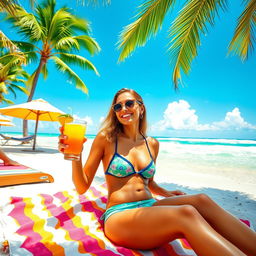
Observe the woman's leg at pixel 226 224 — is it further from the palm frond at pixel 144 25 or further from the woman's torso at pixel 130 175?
the palm frond at pixel 144 25

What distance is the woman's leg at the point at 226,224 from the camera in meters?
1.18

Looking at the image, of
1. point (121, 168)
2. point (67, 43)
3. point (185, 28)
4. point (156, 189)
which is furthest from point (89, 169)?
point (67, 43)

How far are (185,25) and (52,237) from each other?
13.8ft

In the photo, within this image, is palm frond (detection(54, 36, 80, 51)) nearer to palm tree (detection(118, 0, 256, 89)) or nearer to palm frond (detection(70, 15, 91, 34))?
palm frond (detection(70, 15, 91, 34))

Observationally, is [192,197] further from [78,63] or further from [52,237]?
[78,63]

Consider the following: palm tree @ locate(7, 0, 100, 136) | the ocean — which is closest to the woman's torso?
the ocean

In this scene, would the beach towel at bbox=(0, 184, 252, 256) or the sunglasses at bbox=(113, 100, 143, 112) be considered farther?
the sunglasses at bbox=(113, 100, 143, 112)

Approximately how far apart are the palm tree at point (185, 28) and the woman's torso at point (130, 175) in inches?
126

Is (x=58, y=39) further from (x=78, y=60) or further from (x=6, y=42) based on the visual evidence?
(x=6, y=42)

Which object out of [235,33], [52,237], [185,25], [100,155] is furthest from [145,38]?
[52,237]

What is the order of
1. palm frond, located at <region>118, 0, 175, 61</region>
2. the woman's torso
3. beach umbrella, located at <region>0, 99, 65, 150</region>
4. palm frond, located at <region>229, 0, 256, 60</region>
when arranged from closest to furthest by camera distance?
the woman's torso
palm frond, located at <region>229, 0, 256, 60</region>
palm frond, located at <region>118, 0, 175, 61</region>
beach umbrella, located at <region>0, 99, 65, 150</region>

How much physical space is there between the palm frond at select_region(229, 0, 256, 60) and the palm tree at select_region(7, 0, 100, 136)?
942 cm

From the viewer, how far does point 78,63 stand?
12844 mm

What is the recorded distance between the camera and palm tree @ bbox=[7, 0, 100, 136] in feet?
37.6
